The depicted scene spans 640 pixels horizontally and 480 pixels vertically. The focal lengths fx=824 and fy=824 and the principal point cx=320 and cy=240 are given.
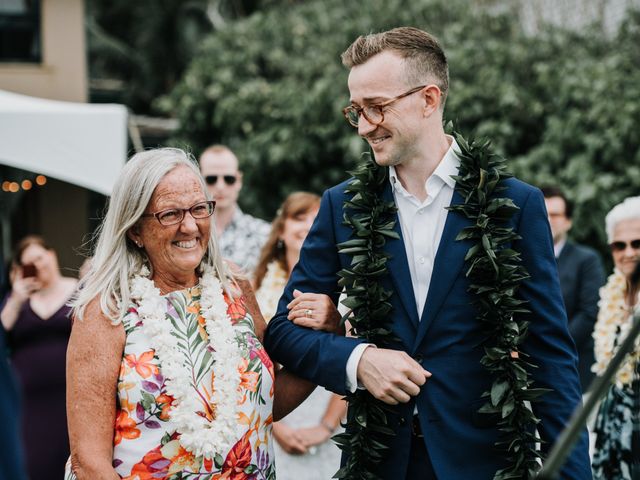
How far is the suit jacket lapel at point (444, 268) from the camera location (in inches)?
100

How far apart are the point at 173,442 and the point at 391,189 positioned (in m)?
1.08

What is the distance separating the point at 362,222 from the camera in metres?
2.71

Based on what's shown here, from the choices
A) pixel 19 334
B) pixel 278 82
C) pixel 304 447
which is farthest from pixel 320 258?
pixel 278 82

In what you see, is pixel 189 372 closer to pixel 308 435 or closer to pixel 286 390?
pixel 286 390

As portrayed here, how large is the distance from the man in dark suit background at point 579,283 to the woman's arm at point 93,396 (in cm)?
393

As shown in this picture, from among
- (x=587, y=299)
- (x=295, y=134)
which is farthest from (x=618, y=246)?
(x=295, y=134)

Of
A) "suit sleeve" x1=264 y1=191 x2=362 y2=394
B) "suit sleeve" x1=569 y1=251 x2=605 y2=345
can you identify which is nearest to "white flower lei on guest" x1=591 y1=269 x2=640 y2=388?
"suit sleeve" x1=569 y1=251 x2=605 y2=345

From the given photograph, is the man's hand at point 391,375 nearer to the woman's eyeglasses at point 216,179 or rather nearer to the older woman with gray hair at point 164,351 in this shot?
the older woman with gray hair at point 164,351

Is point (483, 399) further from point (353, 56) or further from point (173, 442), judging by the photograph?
point (353, 56)

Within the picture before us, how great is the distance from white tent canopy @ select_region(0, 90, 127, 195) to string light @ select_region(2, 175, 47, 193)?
396cm

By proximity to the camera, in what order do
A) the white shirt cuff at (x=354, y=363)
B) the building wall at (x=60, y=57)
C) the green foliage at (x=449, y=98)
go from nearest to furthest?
the white shirt cuff at (x=354, y=363) < the green foliage at (x=449, y=98) < the building wall at (x=60, y=57)

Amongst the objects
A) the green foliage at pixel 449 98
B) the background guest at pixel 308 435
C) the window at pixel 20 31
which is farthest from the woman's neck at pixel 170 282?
the window at pixel 20 31

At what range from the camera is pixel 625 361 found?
141 inches

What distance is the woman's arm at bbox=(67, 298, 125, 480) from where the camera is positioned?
2.46 meters
